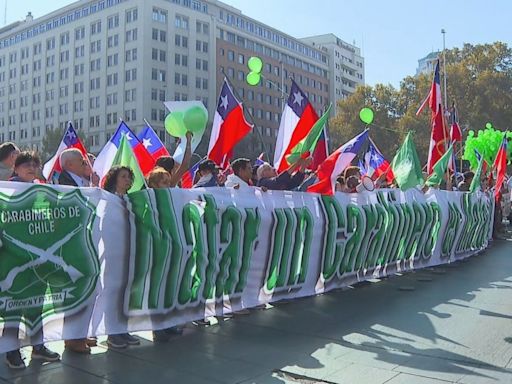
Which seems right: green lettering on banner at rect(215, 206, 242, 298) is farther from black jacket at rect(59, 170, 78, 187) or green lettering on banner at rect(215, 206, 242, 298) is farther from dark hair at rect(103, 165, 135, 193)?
black jacket at rect(59, 170, 78, 187)

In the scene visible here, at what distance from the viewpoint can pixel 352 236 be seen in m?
7.38

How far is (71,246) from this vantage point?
4.36 m

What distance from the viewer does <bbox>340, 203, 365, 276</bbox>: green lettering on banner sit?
7.33 meters

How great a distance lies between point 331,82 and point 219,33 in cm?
3250

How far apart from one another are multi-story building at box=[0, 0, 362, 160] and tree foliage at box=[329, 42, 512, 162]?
1888 cm

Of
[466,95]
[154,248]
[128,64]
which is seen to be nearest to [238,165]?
[154,248]

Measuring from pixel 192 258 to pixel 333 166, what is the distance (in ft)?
8.17

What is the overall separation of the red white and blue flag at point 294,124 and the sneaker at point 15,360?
3854 mm

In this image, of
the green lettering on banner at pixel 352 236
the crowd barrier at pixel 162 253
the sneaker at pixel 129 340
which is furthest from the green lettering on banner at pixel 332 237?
the sneaker at pixel 129 340

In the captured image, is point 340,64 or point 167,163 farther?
point 340,64

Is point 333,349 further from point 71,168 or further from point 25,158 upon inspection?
point 25,158

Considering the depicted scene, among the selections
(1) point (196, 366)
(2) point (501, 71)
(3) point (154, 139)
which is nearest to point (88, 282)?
(1) point (196, 366)

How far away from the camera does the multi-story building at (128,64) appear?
76312 millimetres

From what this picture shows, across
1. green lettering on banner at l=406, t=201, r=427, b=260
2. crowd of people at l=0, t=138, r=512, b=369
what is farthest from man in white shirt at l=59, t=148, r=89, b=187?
green lettering on banner at l=406, t=201, r=427, b=260
